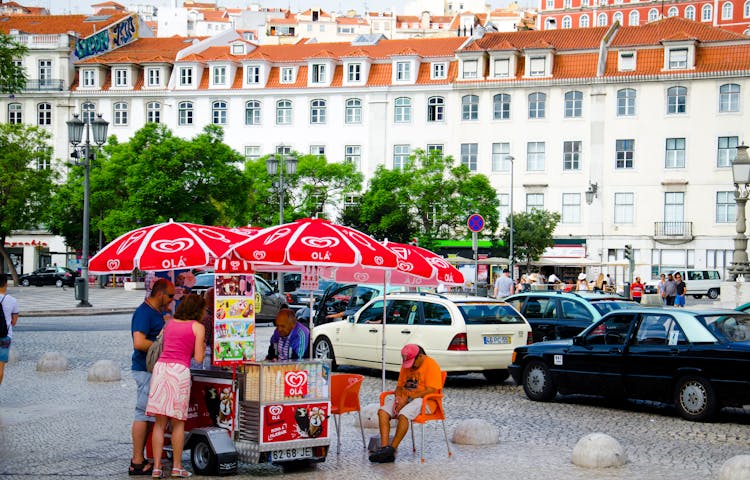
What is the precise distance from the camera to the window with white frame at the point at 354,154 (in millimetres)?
74250

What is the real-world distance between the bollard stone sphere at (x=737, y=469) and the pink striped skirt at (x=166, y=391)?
4974mm

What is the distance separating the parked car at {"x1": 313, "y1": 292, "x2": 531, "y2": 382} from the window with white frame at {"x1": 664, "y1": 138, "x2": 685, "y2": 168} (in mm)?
51844

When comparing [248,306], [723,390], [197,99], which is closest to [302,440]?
[248,306]

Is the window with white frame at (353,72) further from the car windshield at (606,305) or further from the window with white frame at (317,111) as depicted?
the car windshield at (606,305)

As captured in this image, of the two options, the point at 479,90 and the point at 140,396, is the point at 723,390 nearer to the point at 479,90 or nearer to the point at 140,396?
the point at 140,396

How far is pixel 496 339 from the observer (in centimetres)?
1820

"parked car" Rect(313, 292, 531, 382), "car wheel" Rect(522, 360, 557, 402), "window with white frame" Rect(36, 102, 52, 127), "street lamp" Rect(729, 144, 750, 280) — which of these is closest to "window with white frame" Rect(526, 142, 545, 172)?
"street lamp" Rect(729, 144, 750, 280)

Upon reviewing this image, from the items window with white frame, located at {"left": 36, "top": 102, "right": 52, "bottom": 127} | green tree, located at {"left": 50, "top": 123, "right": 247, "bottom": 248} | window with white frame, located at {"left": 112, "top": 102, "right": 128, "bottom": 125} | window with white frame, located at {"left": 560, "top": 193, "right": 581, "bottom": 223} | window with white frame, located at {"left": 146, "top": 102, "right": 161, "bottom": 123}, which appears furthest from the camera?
window with white frame, located at {"left": 36, "top": 102, "right": 52, "bottom": 127}

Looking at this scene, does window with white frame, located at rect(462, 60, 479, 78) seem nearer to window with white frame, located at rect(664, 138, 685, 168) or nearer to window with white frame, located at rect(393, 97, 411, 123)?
window with white frame, located at rect(393, 97, 411, 123)

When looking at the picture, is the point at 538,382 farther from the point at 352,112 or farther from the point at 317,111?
the point at 317,111

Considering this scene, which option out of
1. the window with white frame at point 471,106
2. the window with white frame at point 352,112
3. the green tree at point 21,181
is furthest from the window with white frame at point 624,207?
the green tree at point 21,181

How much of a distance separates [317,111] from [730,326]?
204ft

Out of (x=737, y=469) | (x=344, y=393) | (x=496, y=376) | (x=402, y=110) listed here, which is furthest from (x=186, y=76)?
(x=737, y=469)

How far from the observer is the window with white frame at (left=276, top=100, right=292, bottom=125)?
2977 inches
